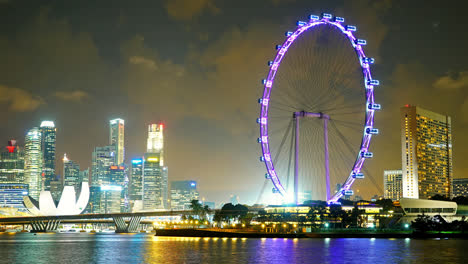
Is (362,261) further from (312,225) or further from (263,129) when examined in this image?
(312,225)

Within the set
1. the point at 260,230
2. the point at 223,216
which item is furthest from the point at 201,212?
the point at 260,230

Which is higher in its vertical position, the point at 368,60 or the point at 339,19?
the point at 339,19

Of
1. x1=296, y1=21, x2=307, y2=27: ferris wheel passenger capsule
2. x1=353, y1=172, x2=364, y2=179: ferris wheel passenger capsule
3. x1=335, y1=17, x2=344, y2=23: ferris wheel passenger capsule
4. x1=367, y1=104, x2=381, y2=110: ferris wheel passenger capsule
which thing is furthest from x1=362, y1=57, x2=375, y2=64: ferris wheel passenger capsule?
x1=353, y1=172, x2=364, y2=179: ferris wheel passenger capsule

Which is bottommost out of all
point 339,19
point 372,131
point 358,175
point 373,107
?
point 358,175

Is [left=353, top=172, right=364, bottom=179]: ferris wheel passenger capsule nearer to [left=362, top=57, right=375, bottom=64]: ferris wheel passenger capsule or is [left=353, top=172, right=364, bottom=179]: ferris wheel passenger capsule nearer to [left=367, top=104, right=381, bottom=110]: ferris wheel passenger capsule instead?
[left=367, top=104, right=381, bottom=110]: ferris wheel passenger capsule

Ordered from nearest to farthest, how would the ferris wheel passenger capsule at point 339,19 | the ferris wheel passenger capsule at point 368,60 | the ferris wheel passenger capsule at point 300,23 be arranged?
the ferris wheel passenger capsule at point 339,19, the ferris wheel passenger capsule at point 300,23, the ferris wheel passenger capsule at point 368,60

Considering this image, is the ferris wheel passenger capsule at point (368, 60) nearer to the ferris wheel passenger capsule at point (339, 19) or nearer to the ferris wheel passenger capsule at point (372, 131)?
the ferris wheel passenger capsule at point (339, 19)

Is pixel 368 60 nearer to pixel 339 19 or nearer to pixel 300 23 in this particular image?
pixel 339 19

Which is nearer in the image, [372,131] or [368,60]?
[368,60]

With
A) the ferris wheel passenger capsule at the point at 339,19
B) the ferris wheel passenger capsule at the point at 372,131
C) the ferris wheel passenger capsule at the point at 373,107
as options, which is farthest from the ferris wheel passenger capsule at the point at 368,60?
the ferris wheel passenger capsule at the point at 372,131

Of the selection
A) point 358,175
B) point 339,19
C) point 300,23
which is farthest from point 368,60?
point 358,175

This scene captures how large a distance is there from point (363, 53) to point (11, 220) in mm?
137523

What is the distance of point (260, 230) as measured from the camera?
124312 millimetres

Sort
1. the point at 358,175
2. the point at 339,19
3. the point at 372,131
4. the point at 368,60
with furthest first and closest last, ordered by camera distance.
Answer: the point at 358,175, the point at 372,131, the point at 368,60, the point at 339,19
